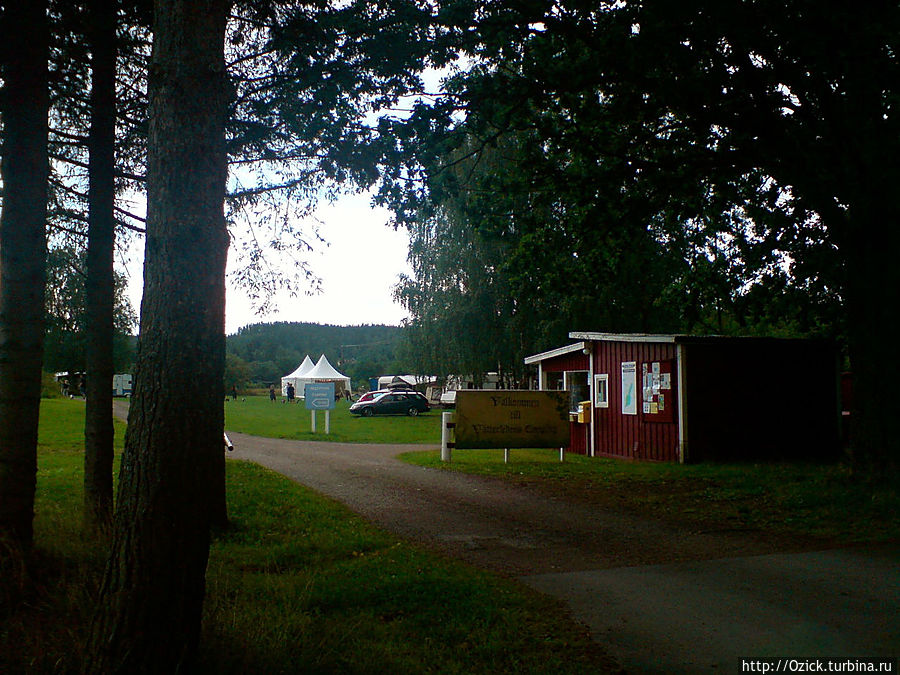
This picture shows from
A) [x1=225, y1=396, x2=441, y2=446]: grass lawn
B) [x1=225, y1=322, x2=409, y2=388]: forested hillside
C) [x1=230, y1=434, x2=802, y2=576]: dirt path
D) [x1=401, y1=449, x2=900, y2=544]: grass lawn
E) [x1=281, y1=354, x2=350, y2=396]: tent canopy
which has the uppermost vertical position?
[x1=225, y1=322, x2=409, y2=388]: forested hillside

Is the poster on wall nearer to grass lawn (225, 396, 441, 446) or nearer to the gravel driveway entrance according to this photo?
the gravel driveway entrance

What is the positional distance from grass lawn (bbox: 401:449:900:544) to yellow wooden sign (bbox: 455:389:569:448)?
568 mm

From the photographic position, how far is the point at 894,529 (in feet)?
28.9

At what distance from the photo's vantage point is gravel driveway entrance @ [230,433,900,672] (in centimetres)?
491

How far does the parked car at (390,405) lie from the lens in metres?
43.0

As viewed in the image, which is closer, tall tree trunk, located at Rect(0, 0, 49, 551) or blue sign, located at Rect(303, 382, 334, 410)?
tall tree trunk, located at Rect(0, 0, 49, 551)

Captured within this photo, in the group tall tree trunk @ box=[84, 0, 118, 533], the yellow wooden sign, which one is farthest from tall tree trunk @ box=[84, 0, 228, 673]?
the yellow wooden sign

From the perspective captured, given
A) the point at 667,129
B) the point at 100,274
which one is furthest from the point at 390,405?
the point at 100,274

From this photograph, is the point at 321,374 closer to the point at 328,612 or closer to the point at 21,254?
the point at 21,254

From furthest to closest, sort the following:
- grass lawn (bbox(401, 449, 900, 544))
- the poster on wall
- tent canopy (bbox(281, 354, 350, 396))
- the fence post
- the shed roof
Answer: tent canopy (bbox(281, 354, 350, 396)) → the shed roof → the poster on wall → the fence post → grass lawn (bbox(401, 449, 900, 544))

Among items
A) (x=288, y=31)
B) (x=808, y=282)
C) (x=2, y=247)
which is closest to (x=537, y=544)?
(x=2, y=247)

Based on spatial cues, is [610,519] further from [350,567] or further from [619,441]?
[619,441]

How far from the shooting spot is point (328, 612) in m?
Result: 5.52

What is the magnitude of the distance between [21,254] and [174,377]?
361cm
